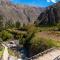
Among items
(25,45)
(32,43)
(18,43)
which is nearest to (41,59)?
(32,43)

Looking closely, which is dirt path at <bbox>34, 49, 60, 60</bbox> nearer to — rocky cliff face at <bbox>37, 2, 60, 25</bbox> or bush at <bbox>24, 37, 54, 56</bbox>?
bush at <bbox>24, 37, 54, 56</bbox>

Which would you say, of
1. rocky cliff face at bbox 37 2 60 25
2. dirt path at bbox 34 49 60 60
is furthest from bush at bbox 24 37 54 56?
rocky cliff face at bbox 37 2 60 25

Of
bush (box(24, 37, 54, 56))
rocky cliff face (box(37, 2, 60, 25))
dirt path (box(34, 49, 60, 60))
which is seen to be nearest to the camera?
dirt path (box(34, 49, 60, 60))

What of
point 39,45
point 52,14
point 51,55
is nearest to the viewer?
point 51,55

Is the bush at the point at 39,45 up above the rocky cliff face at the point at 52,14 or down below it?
below

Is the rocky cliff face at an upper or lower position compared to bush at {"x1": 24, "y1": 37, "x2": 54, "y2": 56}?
upper

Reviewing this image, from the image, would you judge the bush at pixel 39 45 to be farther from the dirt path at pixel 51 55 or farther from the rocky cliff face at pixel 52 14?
the rocky cliff face at pixel 52 14

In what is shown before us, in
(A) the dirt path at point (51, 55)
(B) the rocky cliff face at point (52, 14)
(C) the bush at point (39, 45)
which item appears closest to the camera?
(A) the dirt path at point (51, 55)

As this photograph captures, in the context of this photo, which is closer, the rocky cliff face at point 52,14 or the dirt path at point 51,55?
→ the dirt path at point 51,55

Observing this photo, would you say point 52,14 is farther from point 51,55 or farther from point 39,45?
point 51,55

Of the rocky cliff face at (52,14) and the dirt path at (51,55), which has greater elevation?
the rocky cliff face at (52,14)

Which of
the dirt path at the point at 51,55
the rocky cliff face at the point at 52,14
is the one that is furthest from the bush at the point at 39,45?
the rocky cliff face at the point at 52,14

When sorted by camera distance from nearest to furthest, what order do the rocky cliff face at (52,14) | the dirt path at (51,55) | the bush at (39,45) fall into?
the dirt path at (51,55) < the bush at (39,45) < the rocky cliff face at (52,14)

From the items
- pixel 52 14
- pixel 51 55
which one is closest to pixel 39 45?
pixel 51 55
